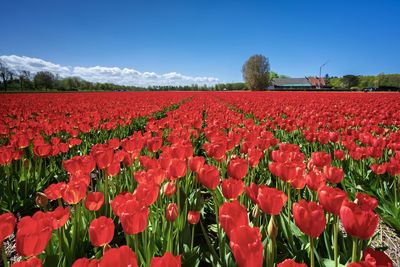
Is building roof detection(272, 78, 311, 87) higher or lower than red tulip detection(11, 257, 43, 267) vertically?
higher

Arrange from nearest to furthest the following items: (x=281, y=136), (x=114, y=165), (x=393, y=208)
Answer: (x=114, y=165), (x=393, y=208), (x=281, y=136)

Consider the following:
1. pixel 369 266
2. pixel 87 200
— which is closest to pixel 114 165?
pixel 87 200

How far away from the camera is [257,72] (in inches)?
3004

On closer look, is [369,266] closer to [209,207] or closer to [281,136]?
[209,207]

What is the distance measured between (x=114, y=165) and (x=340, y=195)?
5.56 feet

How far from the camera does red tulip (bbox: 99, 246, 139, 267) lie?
0.88 m

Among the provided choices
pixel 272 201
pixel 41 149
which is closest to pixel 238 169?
pixel 272 201

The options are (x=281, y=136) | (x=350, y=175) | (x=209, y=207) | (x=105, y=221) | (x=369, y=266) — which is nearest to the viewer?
(x=369, y=266)

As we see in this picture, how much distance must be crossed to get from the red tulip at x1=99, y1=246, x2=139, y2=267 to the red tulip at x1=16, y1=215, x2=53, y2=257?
1.36 ft

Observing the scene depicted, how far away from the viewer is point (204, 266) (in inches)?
85.2

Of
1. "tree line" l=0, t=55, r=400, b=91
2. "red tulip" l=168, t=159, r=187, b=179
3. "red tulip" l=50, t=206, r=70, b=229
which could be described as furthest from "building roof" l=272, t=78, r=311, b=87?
"red tulip" l=50, t=206, r=70, b=229

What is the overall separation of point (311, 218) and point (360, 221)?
18 cm

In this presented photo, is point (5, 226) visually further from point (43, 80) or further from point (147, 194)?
point (43, 80)

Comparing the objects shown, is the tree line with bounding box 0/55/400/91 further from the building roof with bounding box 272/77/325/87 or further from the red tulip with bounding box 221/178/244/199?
the red tulip with bounding box 221/178/244/199
